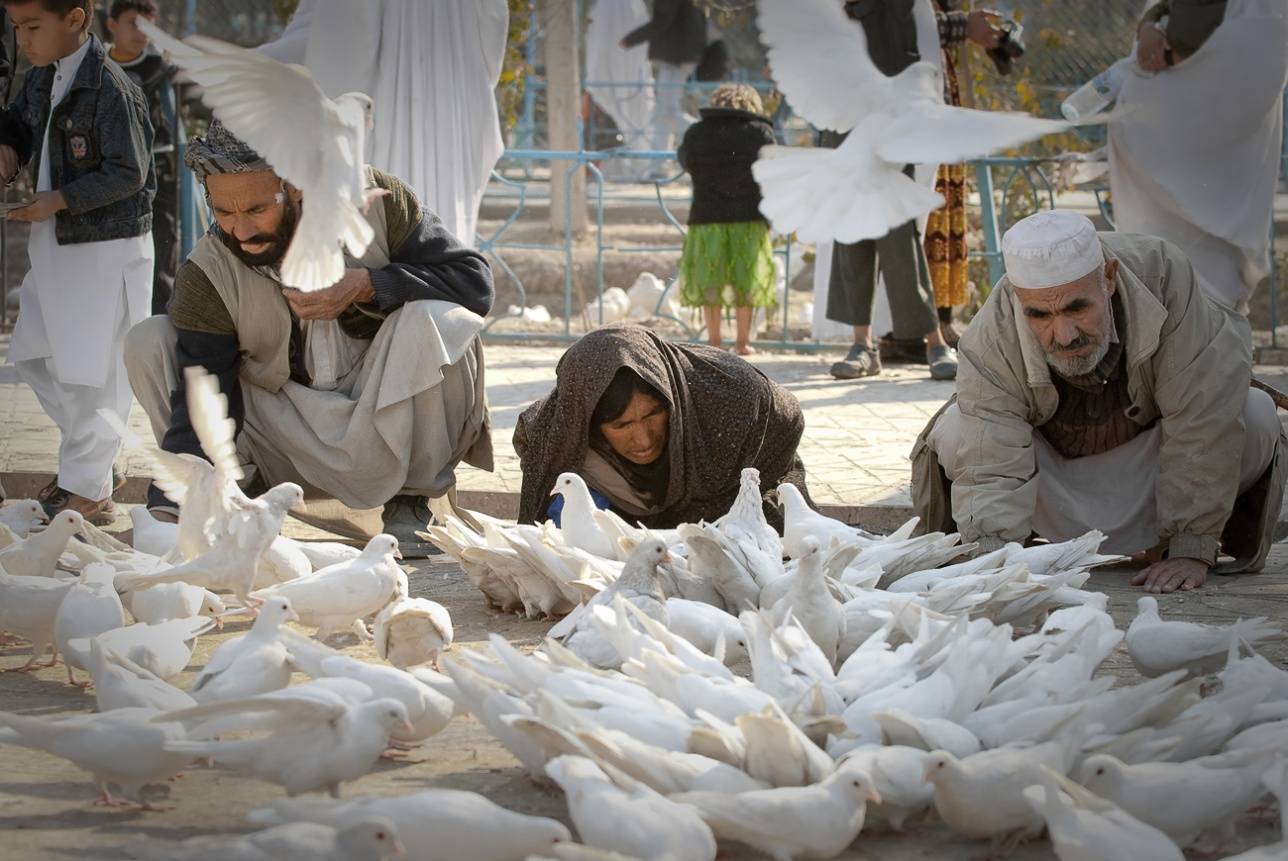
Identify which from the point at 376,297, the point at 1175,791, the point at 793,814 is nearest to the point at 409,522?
the point at 376,297

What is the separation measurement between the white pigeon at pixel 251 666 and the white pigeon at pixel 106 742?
0.96 ft

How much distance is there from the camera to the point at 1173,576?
448 centimetres

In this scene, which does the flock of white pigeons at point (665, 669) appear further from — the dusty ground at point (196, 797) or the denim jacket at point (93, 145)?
the denim jacket at point (93, 145)

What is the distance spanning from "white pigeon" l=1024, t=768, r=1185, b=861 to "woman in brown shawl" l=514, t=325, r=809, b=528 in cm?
237

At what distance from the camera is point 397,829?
2.32 metres

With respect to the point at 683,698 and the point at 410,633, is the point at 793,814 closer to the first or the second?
the point at 683,698

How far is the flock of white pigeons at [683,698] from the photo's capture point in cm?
240

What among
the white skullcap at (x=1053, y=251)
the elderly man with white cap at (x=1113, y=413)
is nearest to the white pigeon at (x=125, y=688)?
the elderly man with white cap at (x=1113, y=413)

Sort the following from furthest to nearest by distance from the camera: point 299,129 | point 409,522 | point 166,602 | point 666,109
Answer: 1. point 666,109
2. point 409,522
3. point 166,602
4. point 299,129

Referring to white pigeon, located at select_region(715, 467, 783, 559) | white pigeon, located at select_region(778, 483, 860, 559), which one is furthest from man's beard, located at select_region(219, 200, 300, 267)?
white pigeon, located at select_region(778, 483, 860, 559)

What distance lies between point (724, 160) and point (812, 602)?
6252 millimetres

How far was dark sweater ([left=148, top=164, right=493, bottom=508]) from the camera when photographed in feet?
15.8

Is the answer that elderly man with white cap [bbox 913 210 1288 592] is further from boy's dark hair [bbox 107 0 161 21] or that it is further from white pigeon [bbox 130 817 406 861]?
boy's dark hair [bbox 107 0 161 21]

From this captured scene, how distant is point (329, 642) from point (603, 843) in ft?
5.90
